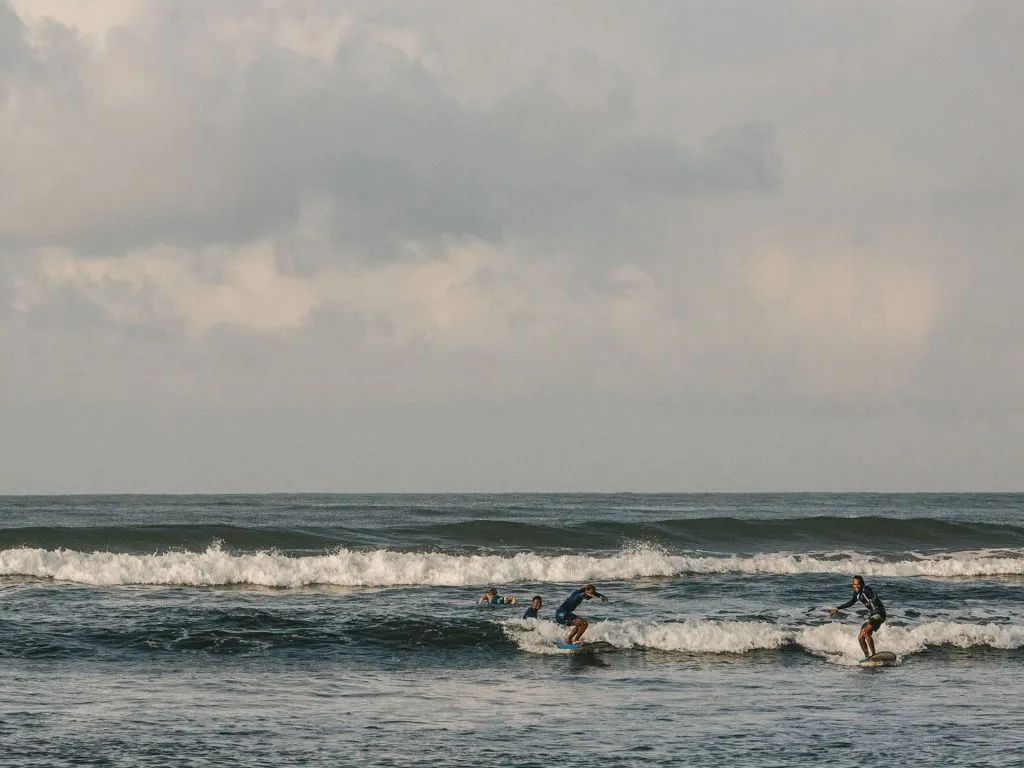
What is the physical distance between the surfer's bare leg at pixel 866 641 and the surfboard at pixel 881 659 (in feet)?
0.51

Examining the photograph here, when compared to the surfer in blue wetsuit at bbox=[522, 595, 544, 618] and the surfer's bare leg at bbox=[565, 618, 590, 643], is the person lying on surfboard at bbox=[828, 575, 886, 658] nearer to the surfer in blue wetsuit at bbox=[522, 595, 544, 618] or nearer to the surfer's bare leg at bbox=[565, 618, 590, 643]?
the surfer's bare leg at bbox=[565, 618, 590, 643]

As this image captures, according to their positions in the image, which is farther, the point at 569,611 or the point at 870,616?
the point at 569,611

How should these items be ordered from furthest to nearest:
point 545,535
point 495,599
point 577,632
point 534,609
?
point 545,535 < point 495,599 < point 534,609 < point 577,632

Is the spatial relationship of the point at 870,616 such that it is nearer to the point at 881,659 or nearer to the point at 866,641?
the point at 866,641

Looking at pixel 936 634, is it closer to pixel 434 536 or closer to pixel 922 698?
pixel 922 698

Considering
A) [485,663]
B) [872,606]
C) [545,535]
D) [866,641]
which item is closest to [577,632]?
[485,663]

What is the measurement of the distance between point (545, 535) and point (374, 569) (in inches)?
793

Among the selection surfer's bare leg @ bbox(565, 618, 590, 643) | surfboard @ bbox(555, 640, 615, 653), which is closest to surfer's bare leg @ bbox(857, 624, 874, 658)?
surfboard @ bbox(555, 640, 615, 653)

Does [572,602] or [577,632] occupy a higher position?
[572,602]

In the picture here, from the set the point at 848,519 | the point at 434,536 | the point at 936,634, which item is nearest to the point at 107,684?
the point at 936,634

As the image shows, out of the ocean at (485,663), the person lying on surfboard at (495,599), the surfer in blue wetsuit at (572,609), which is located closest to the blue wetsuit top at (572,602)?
the surfer in blue wetsuit at (572,609)

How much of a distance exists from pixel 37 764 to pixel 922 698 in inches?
652

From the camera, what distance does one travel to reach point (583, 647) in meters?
28.2

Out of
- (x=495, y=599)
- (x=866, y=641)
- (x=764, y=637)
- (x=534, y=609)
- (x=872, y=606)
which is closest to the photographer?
(x=866, y=641)
